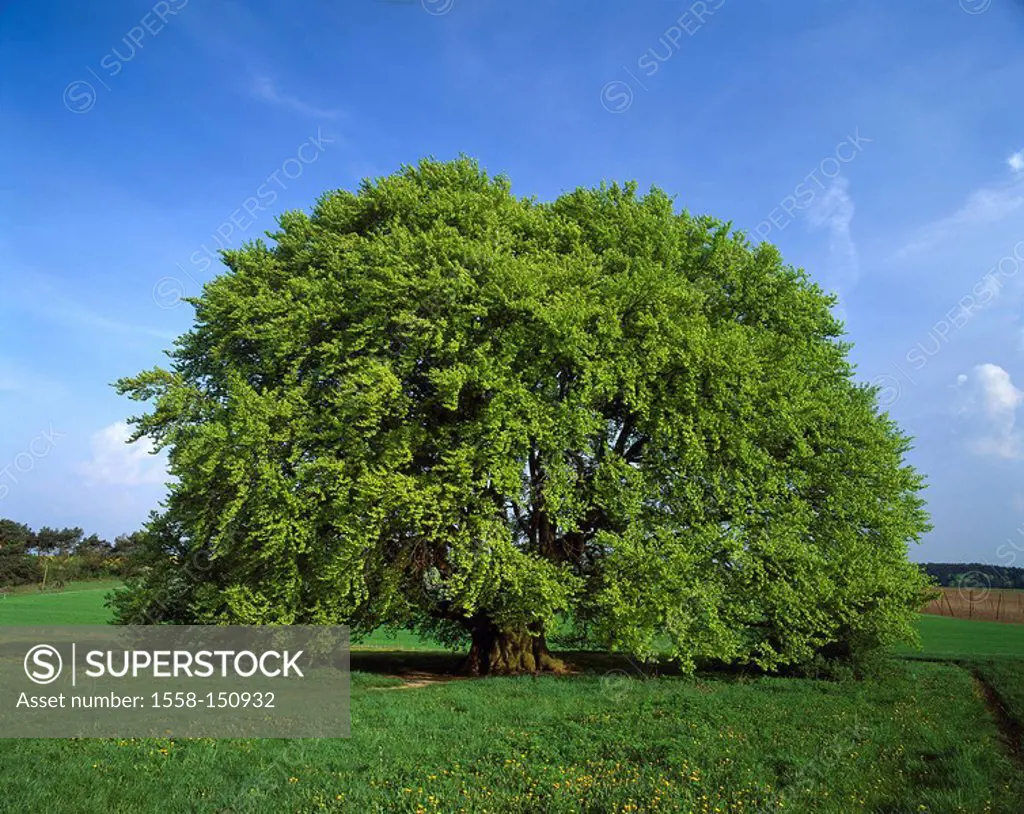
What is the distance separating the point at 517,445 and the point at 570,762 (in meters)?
10.8

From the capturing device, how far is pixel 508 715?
50.3ft

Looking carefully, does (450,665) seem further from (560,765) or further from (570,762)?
(560,765)

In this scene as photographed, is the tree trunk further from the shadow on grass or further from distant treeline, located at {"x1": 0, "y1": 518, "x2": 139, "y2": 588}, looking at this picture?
distant treeline, located at {"x1": 0, "y1": 518, "x2": 139, "y2": 588}

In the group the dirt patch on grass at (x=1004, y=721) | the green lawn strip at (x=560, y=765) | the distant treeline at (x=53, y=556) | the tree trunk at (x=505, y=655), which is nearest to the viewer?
the green lawn strip at (x=560, y=765)

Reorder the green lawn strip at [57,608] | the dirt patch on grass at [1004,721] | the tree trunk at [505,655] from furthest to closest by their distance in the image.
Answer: the green lawn strip at [57,608]
the tree trunk at [505,655]
the dirt patch on grass at [1004,721]

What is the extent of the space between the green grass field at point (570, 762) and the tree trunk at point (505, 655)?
7.26m

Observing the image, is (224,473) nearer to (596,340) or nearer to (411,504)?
(411,504)

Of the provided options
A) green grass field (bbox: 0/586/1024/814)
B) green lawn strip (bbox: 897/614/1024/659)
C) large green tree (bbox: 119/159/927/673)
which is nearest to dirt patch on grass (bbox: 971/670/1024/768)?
green grass field (bbox: 0/586/1024/814)

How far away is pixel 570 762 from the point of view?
1137 centimetres

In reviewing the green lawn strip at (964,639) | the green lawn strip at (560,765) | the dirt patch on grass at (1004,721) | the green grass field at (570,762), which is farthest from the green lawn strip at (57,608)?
the green lawn strip at (964,639)

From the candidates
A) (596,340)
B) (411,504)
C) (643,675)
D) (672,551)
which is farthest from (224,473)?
(643,675)

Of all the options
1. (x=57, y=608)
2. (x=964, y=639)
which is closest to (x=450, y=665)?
(x=964, y=639)

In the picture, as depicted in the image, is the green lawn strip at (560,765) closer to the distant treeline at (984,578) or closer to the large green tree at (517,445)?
Answer: the large green tree at (517,445)

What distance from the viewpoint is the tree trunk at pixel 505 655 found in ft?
82.3
